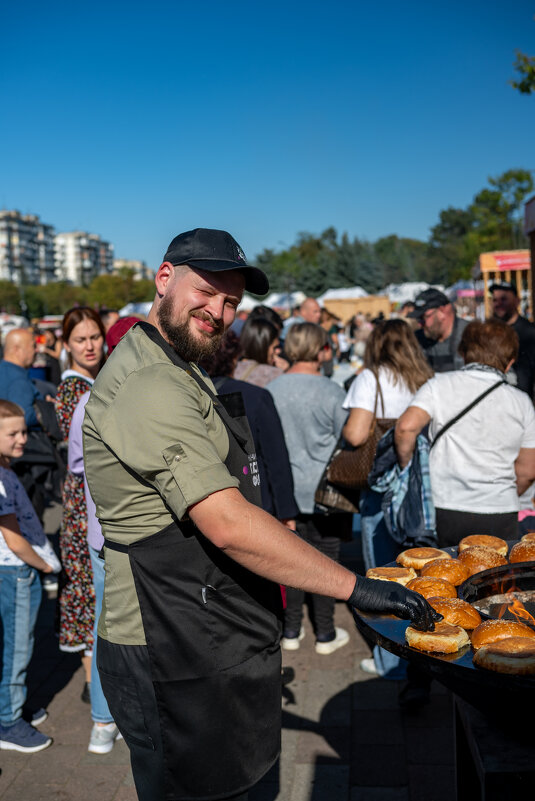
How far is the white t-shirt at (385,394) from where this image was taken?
4.10 m

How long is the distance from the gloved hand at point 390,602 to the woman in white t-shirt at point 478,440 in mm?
1623

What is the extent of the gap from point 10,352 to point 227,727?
4664 mm

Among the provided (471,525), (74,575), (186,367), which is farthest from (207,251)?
(74,575)

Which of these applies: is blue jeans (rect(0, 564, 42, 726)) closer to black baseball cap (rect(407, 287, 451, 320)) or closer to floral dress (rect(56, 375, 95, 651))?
floral dress (rect(56, 375, 95, 651))

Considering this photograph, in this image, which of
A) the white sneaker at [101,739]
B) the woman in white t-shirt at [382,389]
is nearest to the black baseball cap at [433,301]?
the woman in white t-shirt at [382,389]

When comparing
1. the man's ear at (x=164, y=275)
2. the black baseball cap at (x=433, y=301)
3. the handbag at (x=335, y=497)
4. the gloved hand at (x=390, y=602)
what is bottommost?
the handbag at (x=335, y=497)

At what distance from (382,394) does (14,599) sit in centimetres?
225

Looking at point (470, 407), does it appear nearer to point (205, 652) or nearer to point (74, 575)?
point (205, 652)

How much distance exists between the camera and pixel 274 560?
1723 mm

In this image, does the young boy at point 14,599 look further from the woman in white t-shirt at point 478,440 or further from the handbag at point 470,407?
the handbag at point 470,407

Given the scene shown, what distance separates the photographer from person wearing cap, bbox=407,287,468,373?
6430 mm

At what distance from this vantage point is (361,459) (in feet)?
13.4

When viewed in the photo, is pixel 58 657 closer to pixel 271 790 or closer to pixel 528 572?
pixel 271 790

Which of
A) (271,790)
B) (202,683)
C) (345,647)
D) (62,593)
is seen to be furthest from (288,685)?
(202,683)
